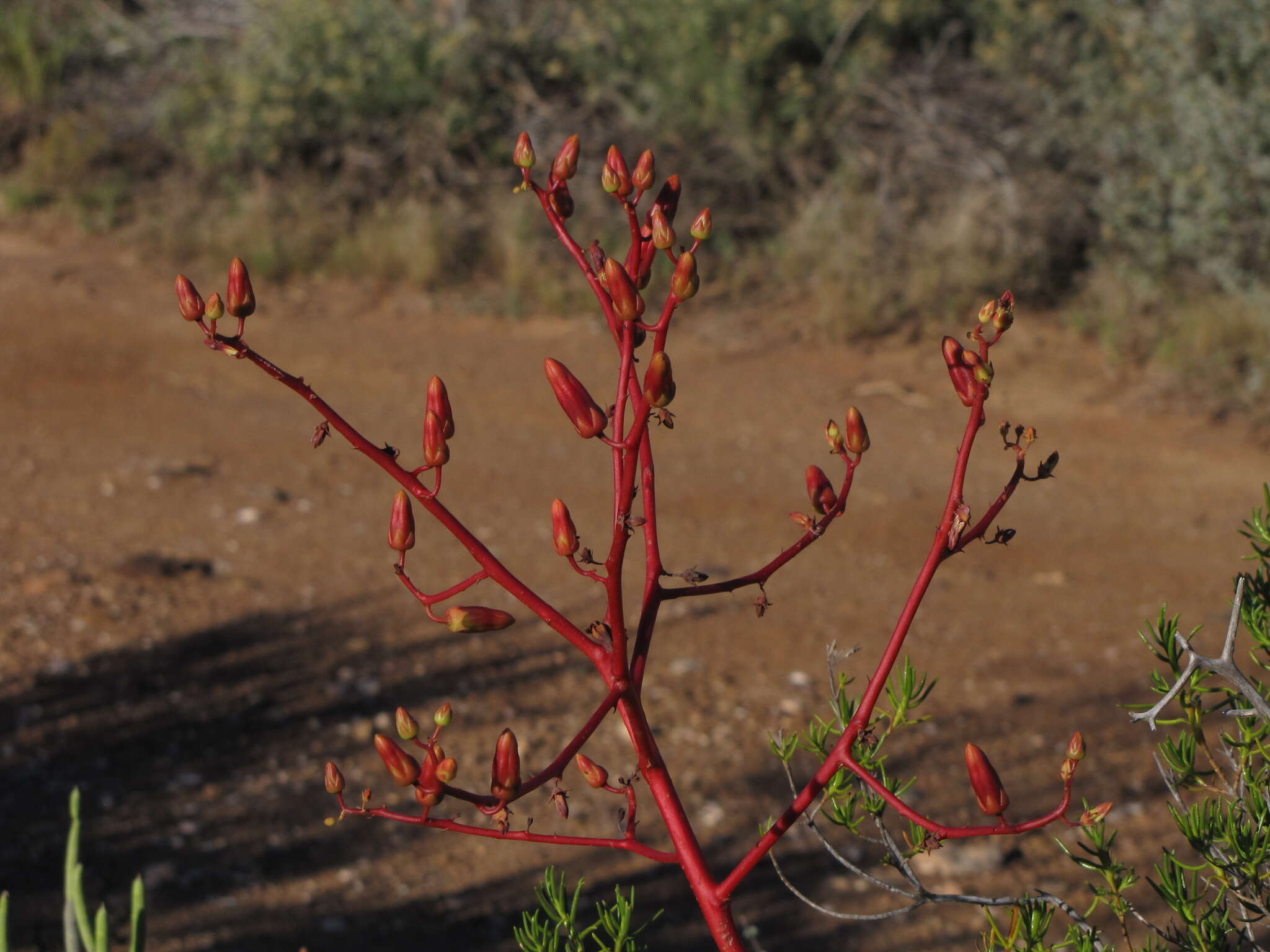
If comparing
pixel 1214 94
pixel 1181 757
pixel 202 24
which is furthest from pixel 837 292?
pixel 1181 757

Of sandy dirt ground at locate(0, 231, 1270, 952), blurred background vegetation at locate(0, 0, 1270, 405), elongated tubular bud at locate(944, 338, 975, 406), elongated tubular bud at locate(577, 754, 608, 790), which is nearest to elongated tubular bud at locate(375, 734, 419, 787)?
elongated tubular bud at locate(577, 754, 608, 790)

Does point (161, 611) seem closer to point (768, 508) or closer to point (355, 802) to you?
point (355, 802)

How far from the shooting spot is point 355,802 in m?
3.43

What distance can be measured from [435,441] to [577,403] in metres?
0.11

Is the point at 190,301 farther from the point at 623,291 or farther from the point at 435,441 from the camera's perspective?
the point at 623,291

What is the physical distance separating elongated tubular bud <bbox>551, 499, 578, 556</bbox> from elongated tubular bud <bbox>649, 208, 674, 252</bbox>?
20cm

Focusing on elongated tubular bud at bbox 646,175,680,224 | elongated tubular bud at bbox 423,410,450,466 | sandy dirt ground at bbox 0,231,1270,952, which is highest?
elongated tubular bud at bbox 646,175,680,224

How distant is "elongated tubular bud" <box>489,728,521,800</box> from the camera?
926 millimetres

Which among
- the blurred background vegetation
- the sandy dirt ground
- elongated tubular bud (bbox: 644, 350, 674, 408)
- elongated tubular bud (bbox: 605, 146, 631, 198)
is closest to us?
elongated tubular bud (bbox: 644, 350, 674, 408)

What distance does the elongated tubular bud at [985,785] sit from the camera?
1.00 m

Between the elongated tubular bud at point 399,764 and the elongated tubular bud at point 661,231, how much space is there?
1.31ft

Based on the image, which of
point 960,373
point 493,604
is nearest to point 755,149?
point 493,604

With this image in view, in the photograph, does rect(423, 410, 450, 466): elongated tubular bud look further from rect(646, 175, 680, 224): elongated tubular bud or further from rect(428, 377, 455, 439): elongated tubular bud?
rect(646, 175, 680, 224): elongated tubular bud

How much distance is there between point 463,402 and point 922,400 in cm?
240
